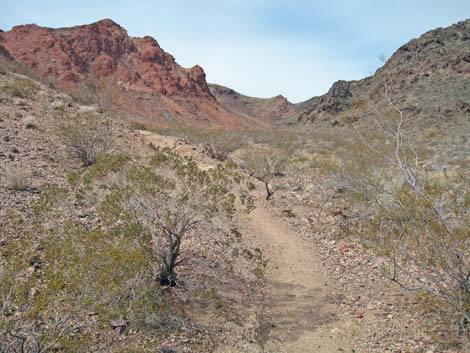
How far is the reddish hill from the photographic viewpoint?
144 ft

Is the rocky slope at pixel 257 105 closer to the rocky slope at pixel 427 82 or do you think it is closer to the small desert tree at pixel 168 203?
the rocky slope at pixel 427 82

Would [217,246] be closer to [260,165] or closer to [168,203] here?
[168,203]

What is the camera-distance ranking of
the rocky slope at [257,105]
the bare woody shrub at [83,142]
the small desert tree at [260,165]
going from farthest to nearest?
1. the rocky slope at [257,105]
2. the small desert tree at [260,165]
3. the bare woody shrub at [83,142]

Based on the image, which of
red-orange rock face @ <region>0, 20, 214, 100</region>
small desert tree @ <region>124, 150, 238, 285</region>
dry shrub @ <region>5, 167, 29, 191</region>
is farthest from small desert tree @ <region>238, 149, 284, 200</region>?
red-orange rock face @ <region>0, 20, 214, 100</region>

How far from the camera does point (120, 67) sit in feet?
165

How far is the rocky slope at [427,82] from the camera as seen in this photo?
28.1 meters

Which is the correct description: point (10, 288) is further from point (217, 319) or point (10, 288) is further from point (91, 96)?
point (91, 96)

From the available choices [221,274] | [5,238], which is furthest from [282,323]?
[5,238]

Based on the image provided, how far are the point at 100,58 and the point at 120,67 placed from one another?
264 centimetres

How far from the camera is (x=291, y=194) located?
14.7 metres

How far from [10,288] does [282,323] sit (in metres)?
4.44

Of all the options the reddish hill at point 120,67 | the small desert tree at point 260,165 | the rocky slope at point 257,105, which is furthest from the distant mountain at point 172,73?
the rocky slope at point 257,105

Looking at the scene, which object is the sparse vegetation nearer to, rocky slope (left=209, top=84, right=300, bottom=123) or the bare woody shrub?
the bare woody shrub

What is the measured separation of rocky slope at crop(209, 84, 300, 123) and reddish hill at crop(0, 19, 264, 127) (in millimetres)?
26357
